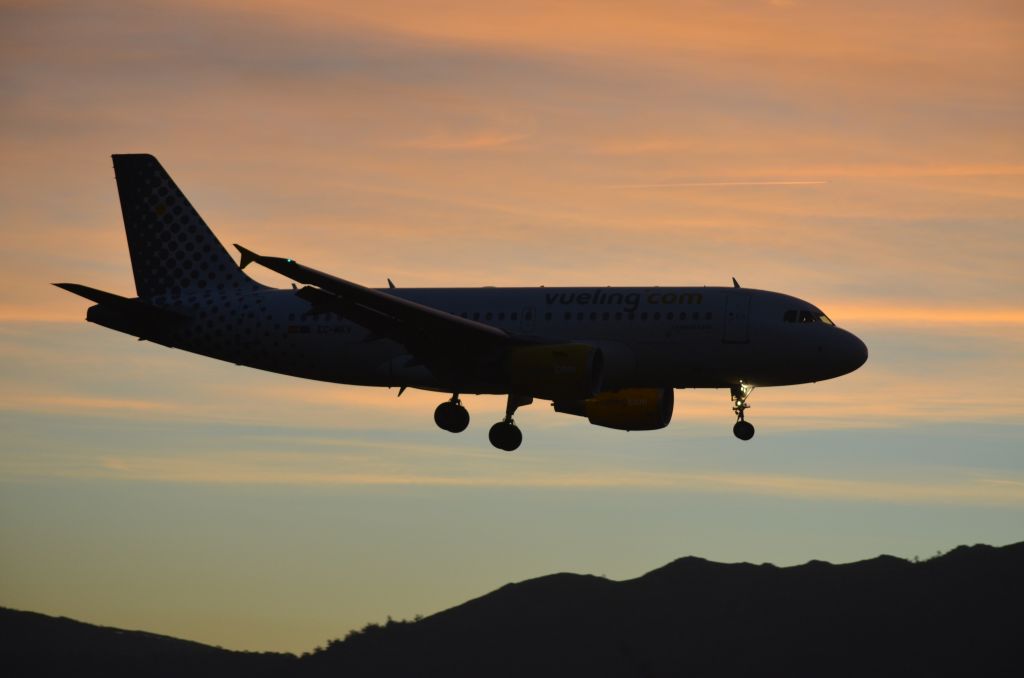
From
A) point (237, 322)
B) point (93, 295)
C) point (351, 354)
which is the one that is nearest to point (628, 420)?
point (351, 354)

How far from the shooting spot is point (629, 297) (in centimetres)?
5625

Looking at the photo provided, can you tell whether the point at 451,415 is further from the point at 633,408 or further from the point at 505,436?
the point at 633,408

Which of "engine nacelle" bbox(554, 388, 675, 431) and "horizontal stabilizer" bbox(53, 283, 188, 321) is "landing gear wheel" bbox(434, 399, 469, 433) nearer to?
"engine nacelle" bbox(554, 388, 675, 431)

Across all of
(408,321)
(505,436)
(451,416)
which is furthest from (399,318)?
(505,436)

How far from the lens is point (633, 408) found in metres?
59.5

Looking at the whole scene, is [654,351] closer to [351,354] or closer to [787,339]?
[787,339]

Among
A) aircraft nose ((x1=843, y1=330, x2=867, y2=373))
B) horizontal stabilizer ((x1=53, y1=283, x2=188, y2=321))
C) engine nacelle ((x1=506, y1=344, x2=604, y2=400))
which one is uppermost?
aircraft nose ((x1=843, y1=330, x2=867, y2=373))

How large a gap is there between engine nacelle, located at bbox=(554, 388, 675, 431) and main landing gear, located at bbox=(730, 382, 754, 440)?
432cm

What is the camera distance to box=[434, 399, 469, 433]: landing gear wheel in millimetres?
59719

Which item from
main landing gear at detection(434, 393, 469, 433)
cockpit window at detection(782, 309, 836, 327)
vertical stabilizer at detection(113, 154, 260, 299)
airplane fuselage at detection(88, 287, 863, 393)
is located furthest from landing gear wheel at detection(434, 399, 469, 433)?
cockpit window at detection(782, 309, 836, 327)

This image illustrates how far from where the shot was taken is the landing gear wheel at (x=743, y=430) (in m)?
54.4

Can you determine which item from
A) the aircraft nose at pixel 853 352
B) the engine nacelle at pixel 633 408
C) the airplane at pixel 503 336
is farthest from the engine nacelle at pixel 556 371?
the aircraft nose at pixel 853 352

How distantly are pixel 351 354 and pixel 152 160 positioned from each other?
13153 mm

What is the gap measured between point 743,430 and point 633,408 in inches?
232
